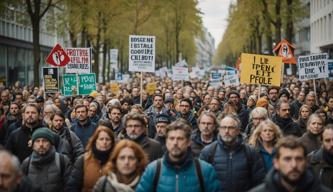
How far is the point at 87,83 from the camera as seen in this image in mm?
17672

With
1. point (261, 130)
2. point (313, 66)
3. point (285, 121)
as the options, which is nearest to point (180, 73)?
point (313, 66)

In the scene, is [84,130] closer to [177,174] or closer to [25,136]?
[25,136]

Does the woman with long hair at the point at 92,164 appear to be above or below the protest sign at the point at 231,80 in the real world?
below

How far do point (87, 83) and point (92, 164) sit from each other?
11.0m

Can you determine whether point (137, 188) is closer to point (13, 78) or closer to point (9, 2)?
point (9, 2)

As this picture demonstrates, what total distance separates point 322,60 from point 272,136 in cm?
1020

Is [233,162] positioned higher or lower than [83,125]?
lower

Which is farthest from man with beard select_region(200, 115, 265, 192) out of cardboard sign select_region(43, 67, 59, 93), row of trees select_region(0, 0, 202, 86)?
row of trees select_region(0, 0, 202, 86)

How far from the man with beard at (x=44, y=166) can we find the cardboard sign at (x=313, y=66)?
1149 centimetres

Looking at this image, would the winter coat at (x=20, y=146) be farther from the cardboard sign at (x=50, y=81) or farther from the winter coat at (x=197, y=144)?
the cardboard sign at (x=50, y=81)

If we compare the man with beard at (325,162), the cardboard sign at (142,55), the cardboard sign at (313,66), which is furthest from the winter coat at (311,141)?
the cardboard sign at (313,66)

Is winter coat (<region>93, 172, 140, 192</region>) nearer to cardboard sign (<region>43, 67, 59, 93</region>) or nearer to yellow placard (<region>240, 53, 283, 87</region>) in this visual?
yellow placard (<region>240, 53, 283, 87</region>)

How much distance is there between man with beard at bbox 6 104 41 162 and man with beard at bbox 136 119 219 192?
376 centimetres

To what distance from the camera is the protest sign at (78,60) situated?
18.5 m
